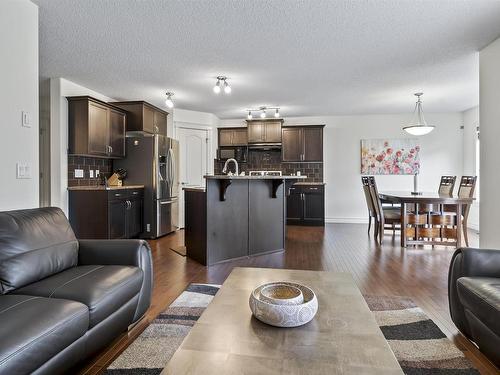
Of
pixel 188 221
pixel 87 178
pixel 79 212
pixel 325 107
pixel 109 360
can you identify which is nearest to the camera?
pixel 109 360

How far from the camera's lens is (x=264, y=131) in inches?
281

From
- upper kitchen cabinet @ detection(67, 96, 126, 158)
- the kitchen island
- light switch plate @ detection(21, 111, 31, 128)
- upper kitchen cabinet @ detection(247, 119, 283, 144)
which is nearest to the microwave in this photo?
upper kitchen cabinet @ detection(247, 119, 283, 144)

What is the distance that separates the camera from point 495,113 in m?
3.30

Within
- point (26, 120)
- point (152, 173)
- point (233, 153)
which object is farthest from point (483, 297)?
point (233, 153)

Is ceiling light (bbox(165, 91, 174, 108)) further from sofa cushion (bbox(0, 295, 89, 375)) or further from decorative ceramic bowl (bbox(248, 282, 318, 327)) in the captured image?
decorative ceramic bowl (bbox(248, 282, 318, 327))

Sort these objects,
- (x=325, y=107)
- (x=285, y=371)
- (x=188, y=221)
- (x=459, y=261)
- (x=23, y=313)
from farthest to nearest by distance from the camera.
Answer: (x=325, y=107) < (x=188, y=221) < (x=459, y=261) < (x=23, y=313) < (x=285, y=371)

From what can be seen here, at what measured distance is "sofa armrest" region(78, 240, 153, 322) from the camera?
2149 mm

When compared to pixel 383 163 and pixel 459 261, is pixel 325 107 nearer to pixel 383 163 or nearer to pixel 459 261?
pixel 383 163

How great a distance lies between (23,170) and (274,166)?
18.3 ft

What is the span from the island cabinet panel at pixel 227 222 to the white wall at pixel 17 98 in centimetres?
175

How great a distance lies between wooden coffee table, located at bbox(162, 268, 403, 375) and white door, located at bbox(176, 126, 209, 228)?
5.25m

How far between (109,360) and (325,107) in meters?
5.88

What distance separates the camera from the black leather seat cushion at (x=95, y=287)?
164cm

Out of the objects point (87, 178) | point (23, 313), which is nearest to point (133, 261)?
point (23, 313)
